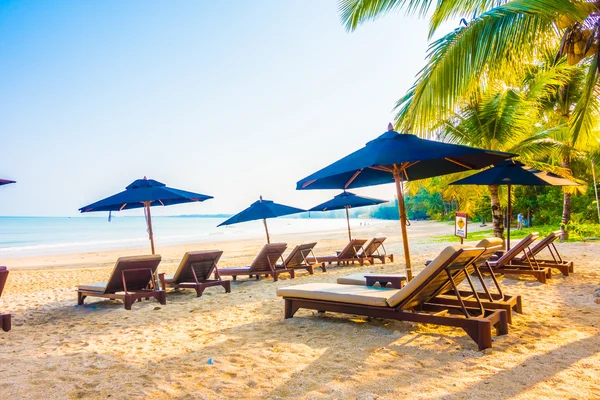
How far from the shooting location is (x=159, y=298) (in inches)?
255

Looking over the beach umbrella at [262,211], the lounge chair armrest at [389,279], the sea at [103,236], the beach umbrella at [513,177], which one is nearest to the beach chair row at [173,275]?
the beach umbrella at [262,211]

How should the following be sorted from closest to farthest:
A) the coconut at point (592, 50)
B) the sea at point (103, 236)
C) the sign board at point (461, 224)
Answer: the coconut at point (592, 50) → the sign board at point (461, 224) → the sea at point (103, 236)

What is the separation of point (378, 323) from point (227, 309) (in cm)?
226

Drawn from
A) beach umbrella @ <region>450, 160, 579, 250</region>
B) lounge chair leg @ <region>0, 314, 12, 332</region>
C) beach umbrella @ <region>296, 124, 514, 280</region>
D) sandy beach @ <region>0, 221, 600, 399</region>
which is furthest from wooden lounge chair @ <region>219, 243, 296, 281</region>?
lounge chair leg @ <region>0, 314, 12, 332</region>

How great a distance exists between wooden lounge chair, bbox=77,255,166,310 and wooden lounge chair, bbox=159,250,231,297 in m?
0.56

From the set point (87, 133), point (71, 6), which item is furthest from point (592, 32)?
point (87, 133)

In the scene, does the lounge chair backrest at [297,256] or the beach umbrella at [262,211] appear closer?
the lounge chair backrest at [297,256]

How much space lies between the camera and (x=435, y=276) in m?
3.73

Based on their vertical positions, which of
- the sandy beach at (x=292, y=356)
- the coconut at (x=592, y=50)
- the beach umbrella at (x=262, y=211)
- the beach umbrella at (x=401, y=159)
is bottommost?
the sandy beach at (x=292, y=356)

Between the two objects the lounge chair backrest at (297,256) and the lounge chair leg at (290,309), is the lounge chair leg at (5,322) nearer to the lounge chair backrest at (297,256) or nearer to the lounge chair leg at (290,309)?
the lounge chair leg at (290,309)

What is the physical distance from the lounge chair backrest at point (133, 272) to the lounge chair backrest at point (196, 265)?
606mm

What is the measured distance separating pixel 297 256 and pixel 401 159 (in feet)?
17.4

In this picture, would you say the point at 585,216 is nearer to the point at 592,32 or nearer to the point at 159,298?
the point at 592,32

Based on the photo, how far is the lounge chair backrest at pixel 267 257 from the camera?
336 inches
